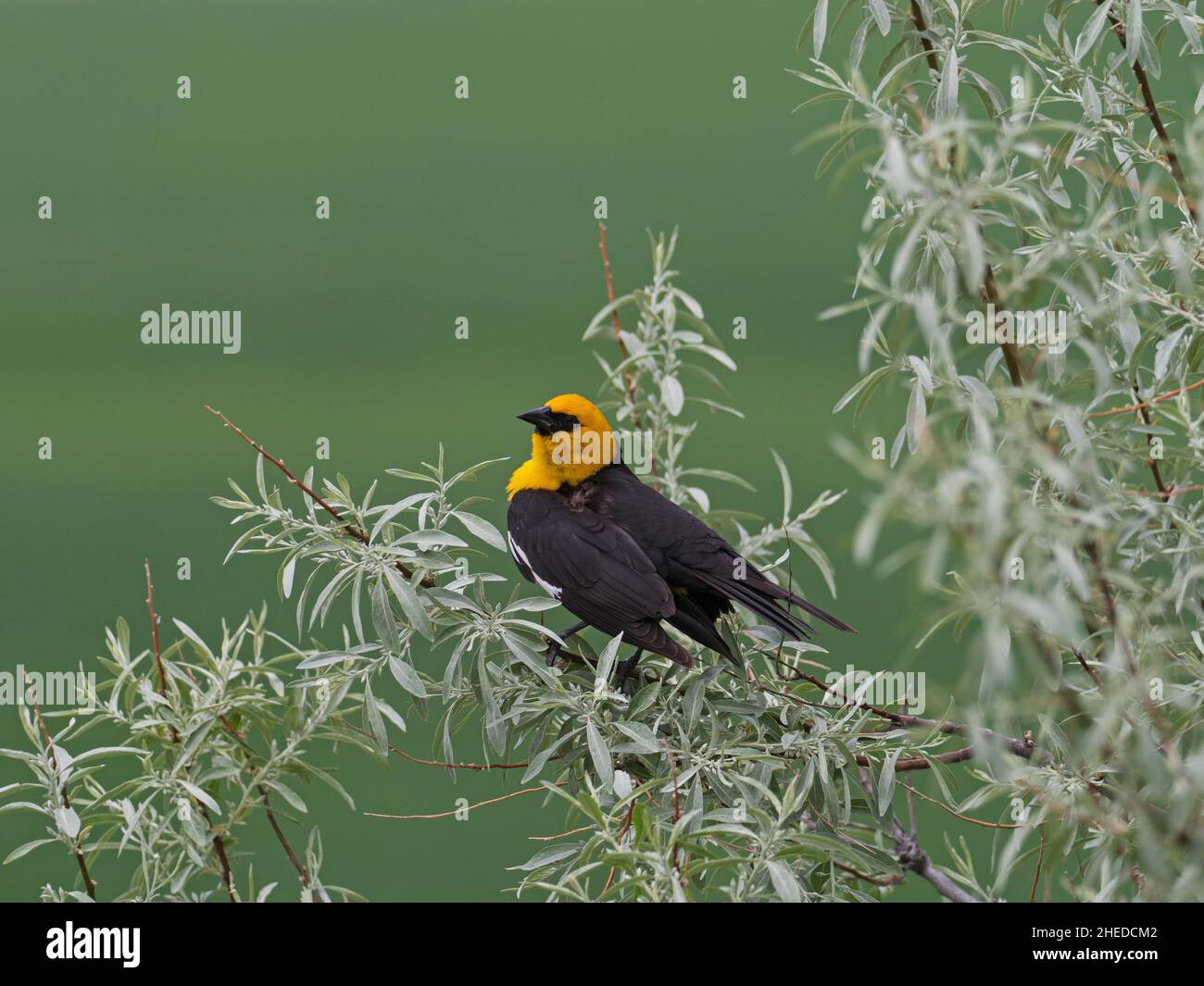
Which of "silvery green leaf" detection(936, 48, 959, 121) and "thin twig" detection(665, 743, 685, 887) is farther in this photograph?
"silvery green leaf" detection(936, 48, 959, 121)

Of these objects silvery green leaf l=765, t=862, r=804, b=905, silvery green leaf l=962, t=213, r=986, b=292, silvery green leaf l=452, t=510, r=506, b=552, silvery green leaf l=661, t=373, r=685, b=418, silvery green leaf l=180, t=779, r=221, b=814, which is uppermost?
silvery green leaf l=661, t=373, r=685, b=418

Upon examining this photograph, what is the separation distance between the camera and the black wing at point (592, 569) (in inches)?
51.9

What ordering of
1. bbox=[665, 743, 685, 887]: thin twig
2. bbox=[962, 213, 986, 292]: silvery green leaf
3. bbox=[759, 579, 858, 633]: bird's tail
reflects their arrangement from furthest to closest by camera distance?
bbox=[759, 579, 858, 633]: bird's tail → bbox=[665, 743, 685, 887]: thin twig → bbox=[962, 213, 986, 292]: silvery green leaf

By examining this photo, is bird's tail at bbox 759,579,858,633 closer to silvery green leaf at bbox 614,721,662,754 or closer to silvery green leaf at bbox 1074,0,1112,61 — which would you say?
silvery green leaf at bbox 614,721,662,754

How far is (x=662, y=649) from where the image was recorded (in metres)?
1.27

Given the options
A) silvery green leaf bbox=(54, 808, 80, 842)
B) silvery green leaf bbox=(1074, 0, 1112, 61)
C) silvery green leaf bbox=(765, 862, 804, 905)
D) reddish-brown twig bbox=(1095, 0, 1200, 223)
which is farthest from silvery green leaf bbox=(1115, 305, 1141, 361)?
silvery green leaf bbox=(54, 808, 80, 842)

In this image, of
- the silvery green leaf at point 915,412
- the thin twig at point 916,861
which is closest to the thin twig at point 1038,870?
the thin twig at point 916,861

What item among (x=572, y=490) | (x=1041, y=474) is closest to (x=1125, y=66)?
(x=1041, y=474)

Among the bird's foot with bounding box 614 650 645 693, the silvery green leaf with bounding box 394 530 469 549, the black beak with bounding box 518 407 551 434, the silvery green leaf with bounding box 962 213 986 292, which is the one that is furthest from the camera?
the black beak with bounding box 518 407 551 434

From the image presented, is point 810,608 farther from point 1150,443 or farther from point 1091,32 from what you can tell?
point 1091,32

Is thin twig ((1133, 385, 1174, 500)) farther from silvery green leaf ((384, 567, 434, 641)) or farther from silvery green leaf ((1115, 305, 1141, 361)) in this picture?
silvery green leaf ((384, 567, 434, 641))

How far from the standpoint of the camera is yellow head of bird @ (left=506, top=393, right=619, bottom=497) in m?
1.58

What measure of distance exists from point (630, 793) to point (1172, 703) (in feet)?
1.52

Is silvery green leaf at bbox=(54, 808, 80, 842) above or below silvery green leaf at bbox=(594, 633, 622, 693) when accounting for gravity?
below
